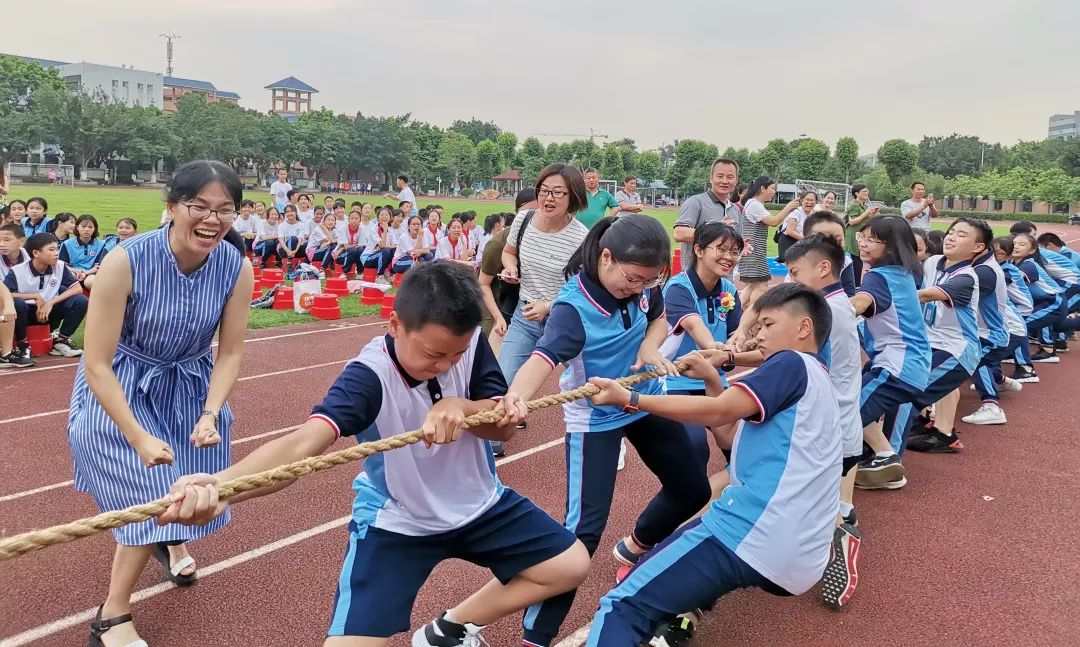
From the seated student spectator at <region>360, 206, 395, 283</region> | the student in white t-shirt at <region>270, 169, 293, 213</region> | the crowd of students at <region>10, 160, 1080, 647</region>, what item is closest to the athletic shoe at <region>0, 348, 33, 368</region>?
the crowd of students at <region>10, 160, 1080, 647</region>

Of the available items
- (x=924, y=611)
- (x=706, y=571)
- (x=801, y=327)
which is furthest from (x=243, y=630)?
(x=924, y=611)

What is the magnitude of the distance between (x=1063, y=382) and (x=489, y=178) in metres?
75.4

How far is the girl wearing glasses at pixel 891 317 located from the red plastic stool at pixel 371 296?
27.9ft

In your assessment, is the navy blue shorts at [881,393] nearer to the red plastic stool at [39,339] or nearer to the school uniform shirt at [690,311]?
the school uniform shirt at [690,311]

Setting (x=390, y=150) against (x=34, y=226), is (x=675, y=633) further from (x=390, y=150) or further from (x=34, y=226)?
(x=390, y=150)

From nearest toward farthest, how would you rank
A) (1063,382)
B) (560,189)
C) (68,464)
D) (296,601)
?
(296,601) < (560,189) < (68,464) < (1063,382)

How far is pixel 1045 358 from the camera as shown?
9758mm

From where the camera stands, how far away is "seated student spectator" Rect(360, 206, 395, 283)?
14.3 meters

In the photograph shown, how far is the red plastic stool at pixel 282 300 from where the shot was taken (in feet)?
36.6

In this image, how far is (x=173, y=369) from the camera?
3.08 metres

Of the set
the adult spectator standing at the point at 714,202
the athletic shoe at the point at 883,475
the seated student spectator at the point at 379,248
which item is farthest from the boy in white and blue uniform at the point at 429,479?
the seated student spectator at the point at 379,248

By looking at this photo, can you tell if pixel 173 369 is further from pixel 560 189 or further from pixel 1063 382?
pixel 1063 382

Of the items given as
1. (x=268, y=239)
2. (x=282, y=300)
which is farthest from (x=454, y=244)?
(x=268, y=239)

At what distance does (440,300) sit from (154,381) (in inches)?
59.9
